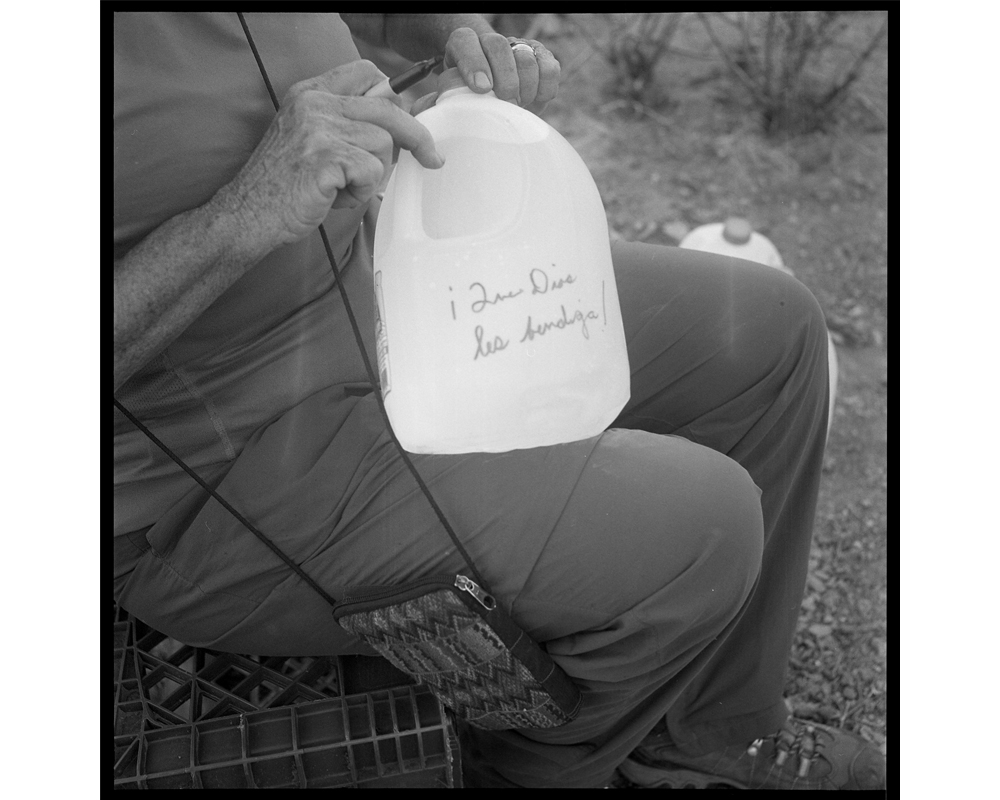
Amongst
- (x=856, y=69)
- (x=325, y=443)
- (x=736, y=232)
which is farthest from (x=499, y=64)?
(x=736, y=232)

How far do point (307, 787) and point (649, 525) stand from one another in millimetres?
506

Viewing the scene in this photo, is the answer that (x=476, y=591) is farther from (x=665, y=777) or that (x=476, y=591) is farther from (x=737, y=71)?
(x=737, y=71)

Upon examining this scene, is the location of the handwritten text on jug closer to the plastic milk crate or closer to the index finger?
the index finger

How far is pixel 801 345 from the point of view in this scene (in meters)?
1.20

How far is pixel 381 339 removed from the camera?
0.91 metres

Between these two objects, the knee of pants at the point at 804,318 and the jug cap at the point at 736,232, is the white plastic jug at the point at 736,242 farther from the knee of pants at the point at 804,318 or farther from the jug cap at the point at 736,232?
the knee of pants at the point at 804,318

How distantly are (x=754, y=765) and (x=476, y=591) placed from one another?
2.12 feet

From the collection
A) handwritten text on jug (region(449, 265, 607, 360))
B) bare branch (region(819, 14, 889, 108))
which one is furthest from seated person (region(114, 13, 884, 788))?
bare branch (region(819, 14, 889, 108))

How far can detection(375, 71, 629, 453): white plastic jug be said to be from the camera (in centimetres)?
86

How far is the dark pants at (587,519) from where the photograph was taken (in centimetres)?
95

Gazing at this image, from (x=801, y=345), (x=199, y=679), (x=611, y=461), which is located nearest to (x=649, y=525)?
(x=611, y=461)

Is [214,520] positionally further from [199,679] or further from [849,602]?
[849,602]

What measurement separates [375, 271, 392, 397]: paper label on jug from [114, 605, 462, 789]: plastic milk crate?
42 centimetres

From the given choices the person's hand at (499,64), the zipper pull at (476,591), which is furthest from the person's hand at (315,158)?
the zipper pull at (476,591)
